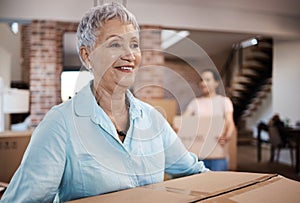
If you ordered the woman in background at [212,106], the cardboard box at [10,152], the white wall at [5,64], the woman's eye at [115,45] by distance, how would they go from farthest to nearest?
the white wall at [5,64] → the cardboard box at [10,152] → the woman in background at [212,106] → the woman's eye at [115,45]

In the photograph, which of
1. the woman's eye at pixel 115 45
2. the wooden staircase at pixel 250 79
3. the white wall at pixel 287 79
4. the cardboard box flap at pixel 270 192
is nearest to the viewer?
the cardboard box flap at pixel 270 192

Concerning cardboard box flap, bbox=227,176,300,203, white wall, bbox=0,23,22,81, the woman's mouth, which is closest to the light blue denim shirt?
the woman's mouth

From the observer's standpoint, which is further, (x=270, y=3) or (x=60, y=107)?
(x=270, y=3)

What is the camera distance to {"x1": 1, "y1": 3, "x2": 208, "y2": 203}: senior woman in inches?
26.5

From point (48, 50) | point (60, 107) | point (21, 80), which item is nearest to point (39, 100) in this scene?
point (48, 50)

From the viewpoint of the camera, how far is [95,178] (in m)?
0.72

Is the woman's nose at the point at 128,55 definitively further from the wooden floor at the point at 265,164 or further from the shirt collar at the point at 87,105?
the wooden floor at the point at 265,164

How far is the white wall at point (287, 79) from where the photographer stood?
4809 millimetres

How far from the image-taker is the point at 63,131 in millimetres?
704

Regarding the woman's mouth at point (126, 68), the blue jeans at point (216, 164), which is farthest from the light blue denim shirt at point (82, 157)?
the blue jeans at point (216, 164)

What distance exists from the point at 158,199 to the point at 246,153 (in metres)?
5.17

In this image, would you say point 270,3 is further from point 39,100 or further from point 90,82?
point 90,82

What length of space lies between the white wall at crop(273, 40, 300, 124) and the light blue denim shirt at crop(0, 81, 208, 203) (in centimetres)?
451

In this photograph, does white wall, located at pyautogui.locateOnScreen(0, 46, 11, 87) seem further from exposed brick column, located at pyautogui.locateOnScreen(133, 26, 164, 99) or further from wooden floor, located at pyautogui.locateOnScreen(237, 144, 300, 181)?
exposed brick column, located at pyautogui.locateOnScreen(133, 26, 164, 99)
